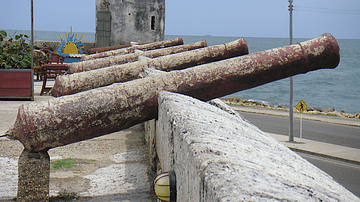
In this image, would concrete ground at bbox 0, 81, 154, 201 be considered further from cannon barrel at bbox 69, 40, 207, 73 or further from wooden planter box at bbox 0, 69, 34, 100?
wooden planter box at bbox 0, 69, 34, 100

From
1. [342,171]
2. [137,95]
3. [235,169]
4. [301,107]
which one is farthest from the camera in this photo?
[301,107]

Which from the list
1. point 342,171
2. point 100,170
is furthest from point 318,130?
point 100,170

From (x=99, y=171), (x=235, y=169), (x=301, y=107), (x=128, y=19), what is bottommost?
(x=301, y=107)

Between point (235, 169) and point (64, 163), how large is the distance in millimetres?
4137

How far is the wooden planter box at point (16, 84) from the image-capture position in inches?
448

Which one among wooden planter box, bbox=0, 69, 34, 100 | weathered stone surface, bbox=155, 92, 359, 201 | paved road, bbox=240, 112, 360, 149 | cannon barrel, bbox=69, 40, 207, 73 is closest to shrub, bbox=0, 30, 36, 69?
wooden planter box, bbox=0, 69, 34, 100

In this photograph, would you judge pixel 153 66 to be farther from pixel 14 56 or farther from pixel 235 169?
pixel 14 56

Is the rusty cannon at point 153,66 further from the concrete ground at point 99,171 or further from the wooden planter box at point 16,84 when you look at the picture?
the wooden planter box at point 16,84

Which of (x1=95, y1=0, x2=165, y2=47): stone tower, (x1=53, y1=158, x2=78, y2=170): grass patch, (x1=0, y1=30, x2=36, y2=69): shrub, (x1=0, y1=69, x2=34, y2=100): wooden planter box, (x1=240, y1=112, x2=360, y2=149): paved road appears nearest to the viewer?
(x1=53, y1=158, x2=78, y2=170): grass patch

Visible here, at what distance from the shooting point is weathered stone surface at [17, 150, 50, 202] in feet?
11.8

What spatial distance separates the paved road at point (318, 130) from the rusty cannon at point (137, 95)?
40.5ft

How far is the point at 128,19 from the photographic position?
2125cm

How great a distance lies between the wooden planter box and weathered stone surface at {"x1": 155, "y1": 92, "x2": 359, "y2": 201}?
33.1 feet

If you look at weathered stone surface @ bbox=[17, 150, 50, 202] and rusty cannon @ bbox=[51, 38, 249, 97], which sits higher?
rusty cannon @ bbox=[51, 38, 249, 97]
